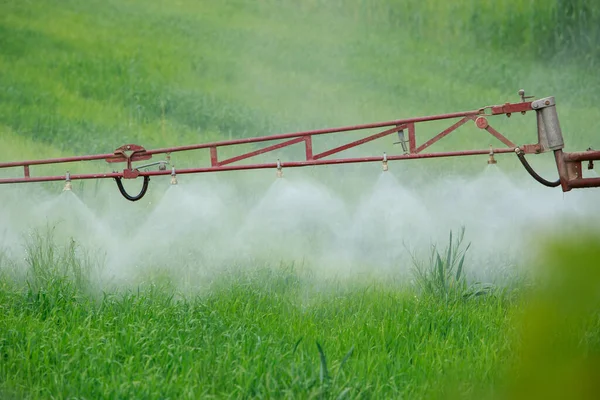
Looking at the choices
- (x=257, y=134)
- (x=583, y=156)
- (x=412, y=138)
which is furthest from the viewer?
(x=257, y=134)

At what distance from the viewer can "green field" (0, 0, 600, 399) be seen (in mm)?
2979

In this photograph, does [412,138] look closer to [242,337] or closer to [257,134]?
[242,337]

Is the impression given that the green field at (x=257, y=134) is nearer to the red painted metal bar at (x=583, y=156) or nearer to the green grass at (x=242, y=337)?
the green grass at (x=242, y=337)

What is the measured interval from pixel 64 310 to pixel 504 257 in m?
2.58

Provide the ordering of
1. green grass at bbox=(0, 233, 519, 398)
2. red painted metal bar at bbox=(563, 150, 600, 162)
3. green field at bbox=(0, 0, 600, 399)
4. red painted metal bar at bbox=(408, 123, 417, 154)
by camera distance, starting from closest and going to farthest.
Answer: green grass at bbox=(0, 233, 519, 398)
green field at bbox=(0, 0, 600, 399)
red painted metal bar at bbox=(563, 150, 600, 162)
red painted metal bar at bbox=(408, 123, 417, 154)

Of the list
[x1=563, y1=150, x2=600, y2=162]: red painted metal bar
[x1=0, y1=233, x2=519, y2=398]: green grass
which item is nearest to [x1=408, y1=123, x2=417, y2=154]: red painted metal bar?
[x1=563, y1=150, x2=600, y2=162]: red painted metal bar

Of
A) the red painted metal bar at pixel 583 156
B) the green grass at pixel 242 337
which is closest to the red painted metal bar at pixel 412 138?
the red painted metal bar at pixel 583 156

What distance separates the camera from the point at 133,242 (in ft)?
16.1

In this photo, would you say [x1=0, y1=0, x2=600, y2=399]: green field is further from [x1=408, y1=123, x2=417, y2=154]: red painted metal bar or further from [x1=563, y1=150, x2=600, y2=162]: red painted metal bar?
[x1=408, y1=123, x2=417, y2=154]: red painted metal bar

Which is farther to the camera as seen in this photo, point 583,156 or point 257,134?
point 257,134

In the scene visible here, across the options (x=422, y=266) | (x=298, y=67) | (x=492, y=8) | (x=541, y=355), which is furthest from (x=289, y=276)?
(x=541, y=355)

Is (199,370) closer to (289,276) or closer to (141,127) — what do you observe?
(289,276)

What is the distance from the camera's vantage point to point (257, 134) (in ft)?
21.0

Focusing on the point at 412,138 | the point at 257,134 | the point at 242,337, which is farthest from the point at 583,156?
the point at 257,134
